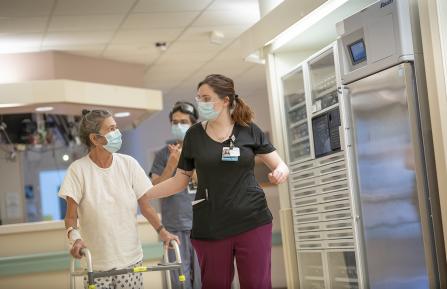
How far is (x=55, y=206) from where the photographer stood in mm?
13391

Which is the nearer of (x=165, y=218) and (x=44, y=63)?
(x=165, y=218)

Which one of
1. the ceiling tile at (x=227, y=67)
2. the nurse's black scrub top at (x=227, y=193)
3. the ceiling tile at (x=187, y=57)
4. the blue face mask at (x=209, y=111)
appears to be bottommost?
the nurse's black scrub top at (x=227, y=193)

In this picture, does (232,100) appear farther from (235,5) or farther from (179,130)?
(235,5)

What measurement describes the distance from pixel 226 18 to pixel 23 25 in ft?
7.05

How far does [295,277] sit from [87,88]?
12.4 ft

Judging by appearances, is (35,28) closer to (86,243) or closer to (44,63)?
(44,63)

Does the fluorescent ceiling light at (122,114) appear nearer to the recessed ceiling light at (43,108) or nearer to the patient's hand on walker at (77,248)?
the recessed ceiling light at (43,108)

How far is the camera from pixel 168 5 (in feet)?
24.6

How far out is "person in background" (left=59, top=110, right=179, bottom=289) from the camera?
3795 millimetres

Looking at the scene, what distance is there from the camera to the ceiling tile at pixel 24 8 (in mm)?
6910

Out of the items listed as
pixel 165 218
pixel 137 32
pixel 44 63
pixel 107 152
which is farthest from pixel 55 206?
pixel 107 152

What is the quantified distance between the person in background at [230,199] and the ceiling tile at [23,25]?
4.20 meters

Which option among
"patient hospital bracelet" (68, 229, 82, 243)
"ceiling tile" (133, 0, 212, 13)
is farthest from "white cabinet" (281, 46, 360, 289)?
"patient hospital bracelet" (68, 229, 82, 243)

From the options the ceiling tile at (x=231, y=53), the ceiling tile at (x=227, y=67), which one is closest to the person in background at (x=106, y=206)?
the ceiling tile at (x=231, y=53)
